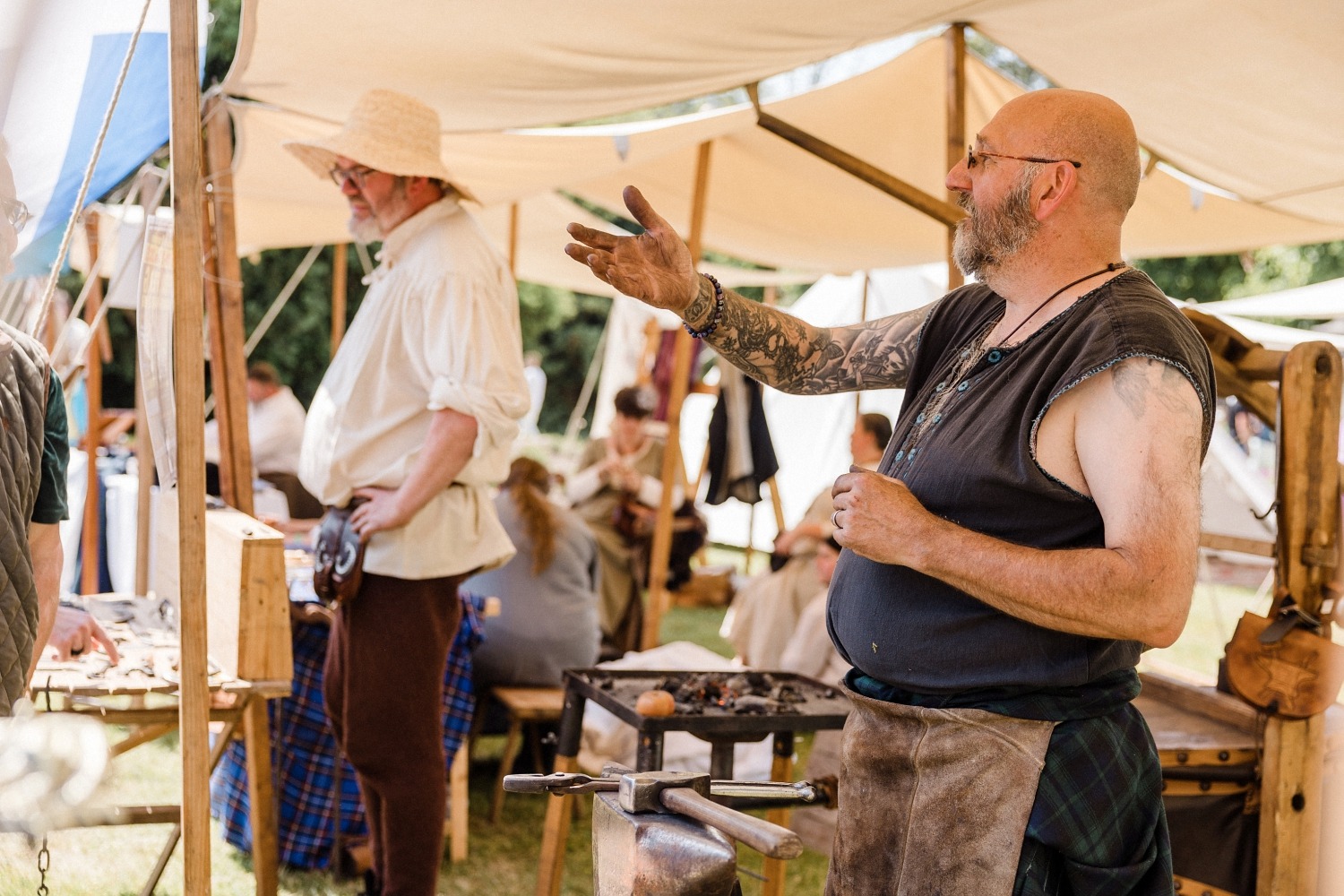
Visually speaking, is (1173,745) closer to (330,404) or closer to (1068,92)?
(1068,92)

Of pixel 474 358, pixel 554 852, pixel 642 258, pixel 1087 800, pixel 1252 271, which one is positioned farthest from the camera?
pixel 1252 271

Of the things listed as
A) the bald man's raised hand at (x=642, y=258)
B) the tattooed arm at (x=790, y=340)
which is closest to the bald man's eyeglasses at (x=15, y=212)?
the bald man's raised hand at (x=642, y=258)

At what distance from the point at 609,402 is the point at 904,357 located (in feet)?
33.0

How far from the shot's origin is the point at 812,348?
203 cm

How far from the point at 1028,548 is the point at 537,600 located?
9.78 ft

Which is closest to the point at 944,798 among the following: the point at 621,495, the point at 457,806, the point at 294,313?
the point at 457,806

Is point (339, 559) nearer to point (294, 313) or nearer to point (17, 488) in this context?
point (17, 488)

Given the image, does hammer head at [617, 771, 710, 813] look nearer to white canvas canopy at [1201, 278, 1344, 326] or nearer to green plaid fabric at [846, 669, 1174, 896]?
green plaid fabric at [846, 669, 1174, 896]

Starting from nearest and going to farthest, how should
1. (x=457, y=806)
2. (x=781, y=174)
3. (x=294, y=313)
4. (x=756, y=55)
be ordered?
(x=756, y=55)
(x=457, y=806)
(x=781, y=174)
(x=294, y=313)

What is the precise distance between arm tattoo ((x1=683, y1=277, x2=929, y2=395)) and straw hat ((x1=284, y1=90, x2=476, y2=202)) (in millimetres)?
1129

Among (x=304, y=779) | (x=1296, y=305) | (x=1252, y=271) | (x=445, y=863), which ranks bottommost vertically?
(x=445, y=863)

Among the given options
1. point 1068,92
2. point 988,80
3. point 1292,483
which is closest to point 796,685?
point 1292,483

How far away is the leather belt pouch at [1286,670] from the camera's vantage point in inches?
96.6

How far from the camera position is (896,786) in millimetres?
1697
